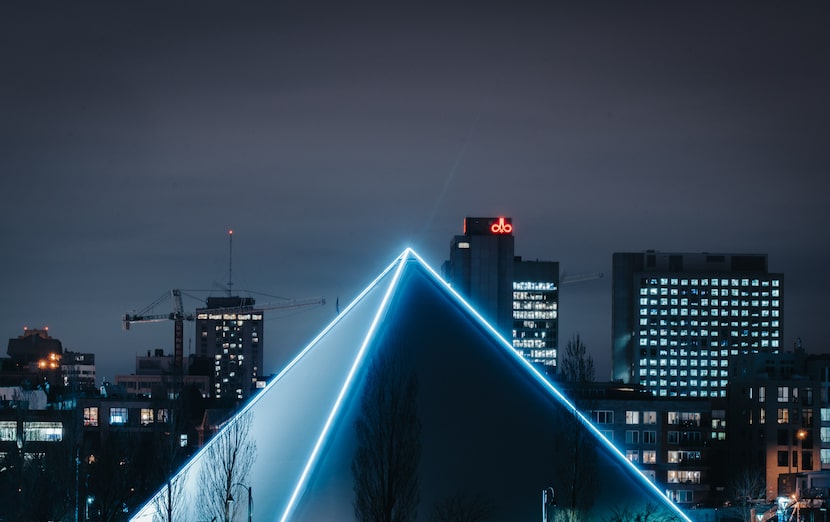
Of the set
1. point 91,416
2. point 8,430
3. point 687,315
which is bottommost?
point 8,430

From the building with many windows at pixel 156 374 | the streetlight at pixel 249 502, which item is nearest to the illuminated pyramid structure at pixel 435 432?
the streetlight at pixel 249 502

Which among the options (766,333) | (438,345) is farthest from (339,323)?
(766,333)

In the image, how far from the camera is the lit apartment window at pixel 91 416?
98.2m

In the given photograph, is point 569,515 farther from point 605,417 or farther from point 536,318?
point 536,318

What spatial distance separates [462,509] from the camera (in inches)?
1390

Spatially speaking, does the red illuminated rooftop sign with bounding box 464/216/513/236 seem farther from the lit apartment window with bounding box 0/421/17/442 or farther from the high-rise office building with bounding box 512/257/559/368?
the lit apartment window with bounding box 0/421/17/442

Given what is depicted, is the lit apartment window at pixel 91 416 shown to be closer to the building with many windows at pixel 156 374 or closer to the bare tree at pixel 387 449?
the building with many windows at pixel 156 374

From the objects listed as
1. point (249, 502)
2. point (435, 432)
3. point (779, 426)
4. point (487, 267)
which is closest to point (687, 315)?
point (487, 267)

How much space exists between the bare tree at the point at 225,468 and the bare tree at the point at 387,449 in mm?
3841

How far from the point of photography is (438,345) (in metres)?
39.3

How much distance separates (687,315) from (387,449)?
147541mm

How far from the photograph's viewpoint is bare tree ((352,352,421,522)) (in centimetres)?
3506

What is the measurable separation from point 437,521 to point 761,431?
2092 inches

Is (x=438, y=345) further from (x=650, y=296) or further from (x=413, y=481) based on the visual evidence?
(x=650, y=296)
